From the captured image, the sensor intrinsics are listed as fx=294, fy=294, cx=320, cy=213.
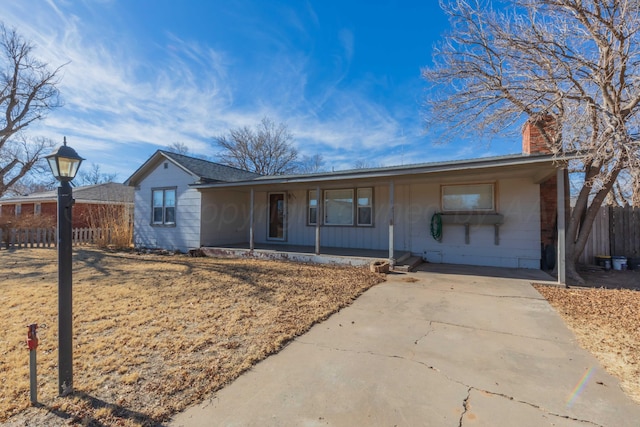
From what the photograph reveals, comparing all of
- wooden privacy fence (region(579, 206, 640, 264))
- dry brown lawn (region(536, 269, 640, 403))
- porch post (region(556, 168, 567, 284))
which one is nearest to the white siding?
dry brown lawn (region(536, 269, 640, 403))

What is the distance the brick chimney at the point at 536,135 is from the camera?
24.3ft

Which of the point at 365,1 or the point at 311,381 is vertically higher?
the point at 365,1

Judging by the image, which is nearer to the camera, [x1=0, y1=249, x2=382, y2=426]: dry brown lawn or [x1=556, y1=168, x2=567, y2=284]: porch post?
[x1=0, y1=249, x2=382, y2=426]: dry brown lawn

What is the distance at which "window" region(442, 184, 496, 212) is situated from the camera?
27.0ft

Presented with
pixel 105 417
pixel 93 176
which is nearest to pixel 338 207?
pixel 105 417

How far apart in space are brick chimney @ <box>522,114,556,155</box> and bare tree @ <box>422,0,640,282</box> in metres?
0.08

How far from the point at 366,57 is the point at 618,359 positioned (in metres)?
11.7

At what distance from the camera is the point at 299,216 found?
11086 mm

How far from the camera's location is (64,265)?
243 cm

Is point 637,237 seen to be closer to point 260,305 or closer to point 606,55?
point 606,55

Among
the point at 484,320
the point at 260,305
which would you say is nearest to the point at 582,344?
the point at 484,320

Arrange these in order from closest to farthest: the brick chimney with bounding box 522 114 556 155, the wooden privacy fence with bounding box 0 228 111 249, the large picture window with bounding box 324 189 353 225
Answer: the brick chimney with bounding box 522 114 556 155 → the large picture window with bounding box 324 189 353 225 → the wooden privacy fence with bounding box 0 228 111 249

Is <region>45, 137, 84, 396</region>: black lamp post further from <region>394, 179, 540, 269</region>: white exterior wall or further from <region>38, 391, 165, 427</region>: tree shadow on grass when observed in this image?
<region>394, 179, 540, 269</region>: white exterior wall

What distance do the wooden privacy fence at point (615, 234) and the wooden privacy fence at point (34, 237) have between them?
715 inches
